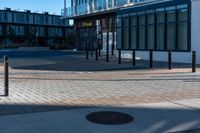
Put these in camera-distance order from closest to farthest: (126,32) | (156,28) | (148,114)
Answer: (148,114) < (156,28) < (126,32)

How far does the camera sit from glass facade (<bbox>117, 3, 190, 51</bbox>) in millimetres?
27516

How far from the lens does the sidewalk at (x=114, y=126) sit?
24.2ft

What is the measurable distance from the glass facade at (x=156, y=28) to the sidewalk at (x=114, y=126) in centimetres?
1825

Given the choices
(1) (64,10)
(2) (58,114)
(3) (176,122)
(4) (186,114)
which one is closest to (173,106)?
(4) (186,114)

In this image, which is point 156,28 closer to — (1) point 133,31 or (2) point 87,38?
(1) point 133,31

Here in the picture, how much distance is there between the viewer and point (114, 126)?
25.2 ft

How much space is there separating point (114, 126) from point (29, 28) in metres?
88.6

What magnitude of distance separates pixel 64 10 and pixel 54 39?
45.2m

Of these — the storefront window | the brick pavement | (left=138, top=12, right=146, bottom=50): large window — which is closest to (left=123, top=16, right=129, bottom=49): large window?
the storefront window

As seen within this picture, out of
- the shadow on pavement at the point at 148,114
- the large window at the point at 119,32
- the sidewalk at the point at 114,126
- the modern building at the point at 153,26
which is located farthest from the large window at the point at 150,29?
the shadow on pavement at the point at 148,114

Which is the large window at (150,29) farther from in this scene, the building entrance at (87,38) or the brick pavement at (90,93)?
the building entrance at (87,38)

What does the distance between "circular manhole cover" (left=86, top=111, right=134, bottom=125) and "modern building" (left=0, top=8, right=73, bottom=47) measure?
80069 millimetres

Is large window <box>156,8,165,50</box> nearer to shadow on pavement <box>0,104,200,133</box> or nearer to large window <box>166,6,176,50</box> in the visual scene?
large window <box>166,6,176,50</box>

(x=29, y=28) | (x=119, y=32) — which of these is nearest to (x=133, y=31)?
(x=119, y=32)
